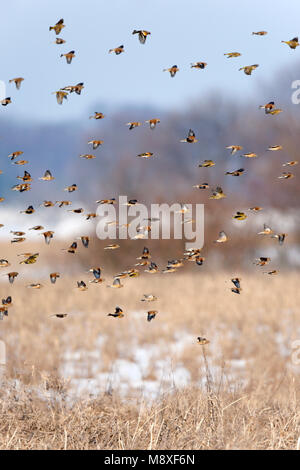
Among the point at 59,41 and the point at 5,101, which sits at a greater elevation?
the point at 59,41

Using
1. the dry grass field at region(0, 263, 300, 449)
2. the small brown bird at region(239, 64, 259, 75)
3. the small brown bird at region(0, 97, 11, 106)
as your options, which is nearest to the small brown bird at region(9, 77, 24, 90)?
the small brown bird at region(0, 97, 11, 106)

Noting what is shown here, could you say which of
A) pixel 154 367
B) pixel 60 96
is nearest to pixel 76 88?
pixel 60 96

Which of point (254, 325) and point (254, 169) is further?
point (254, 169)

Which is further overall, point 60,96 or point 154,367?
point 154,367

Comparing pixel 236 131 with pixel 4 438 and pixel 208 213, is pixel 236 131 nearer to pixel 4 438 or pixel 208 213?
pixel 208 213

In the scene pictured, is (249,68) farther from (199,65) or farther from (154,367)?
(154,367)

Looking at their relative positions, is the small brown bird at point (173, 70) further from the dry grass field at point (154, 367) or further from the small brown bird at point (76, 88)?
the dry grass field at point (154, 367)

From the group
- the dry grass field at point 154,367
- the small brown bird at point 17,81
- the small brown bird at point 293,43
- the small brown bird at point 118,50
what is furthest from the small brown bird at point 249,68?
the dry grass field at point 154,367
